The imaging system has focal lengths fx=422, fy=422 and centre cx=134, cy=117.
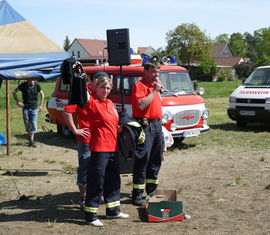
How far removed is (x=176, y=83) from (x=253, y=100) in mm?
3623

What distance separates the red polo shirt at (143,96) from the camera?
5836mm

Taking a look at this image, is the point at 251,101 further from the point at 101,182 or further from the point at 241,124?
the point at 101,182

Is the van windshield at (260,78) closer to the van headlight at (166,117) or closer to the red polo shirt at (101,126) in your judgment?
the van headlight at (166,117)

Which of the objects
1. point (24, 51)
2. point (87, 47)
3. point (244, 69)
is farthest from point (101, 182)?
point (87, 47)

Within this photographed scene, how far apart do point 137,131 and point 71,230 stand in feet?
4.87

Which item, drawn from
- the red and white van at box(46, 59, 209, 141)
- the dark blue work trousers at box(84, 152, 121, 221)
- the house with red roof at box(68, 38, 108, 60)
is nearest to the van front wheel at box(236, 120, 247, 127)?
the red and white van at box(46, 59, 209, 141)

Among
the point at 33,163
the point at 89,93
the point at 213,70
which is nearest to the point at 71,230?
Answer: the point at 89,93

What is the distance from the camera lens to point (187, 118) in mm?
10477

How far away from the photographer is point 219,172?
815cm

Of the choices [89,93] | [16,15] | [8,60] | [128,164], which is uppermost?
[16,15]

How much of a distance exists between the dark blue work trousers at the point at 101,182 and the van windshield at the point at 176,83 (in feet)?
17.3

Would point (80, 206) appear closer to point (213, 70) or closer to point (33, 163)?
point (33, 163)

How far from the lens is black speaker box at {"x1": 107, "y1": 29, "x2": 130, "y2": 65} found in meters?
6.39

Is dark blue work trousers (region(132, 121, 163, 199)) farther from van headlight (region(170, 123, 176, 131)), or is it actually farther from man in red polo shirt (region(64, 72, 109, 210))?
van headlight (region(170, 123, 176, 131))
